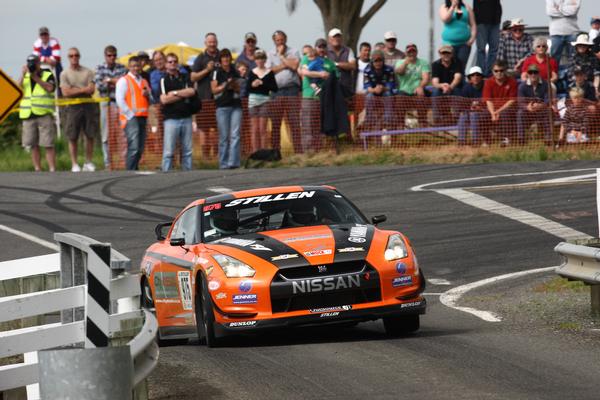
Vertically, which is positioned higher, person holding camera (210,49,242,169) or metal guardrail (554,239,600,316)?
person holding camera (210,49,242,169)

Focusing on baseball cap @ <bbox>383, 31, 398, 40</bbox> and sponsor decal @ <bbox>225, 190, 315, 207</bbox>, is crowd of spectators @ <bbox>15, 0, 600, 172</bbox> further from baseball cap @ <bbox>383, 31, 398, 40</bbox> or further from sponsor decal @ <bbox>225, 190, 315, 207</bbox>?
sponsor decal @ <bbox>225, 190, 315, 207</bbox>

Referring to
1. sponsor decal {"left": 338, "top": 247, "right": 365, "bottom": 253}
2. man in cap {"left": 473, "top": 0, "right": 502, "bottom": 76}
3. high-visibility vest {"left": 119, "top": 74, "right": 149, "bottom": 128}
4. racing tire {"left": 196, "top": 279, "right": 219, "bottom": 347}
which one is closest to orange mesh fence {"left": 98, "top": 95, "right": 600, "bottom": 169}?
high-visibility vest {"left": 119, "top": 74, "right": 149, "bottom": 128}

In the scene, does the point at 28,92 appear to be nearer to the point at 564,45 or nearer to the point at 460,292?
the point at 564,45

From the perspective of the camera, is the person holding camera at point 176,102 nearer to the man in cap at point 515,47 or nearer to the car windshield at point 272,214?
the man in cap at point 515,47

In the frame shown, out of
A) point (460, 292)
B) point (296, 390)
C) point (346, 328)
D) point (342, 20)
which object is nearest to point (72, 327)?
point (296, 390)

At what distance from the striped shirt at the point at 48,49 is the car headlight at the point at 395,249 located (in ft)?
61.2

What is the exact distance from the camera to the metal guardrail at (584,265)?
418 inches

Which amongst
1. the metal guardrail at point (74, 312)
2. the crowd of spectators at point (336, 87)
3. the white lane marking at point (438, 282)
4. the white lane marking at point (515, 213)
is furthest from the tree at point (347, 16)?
the metal guardrail at point (74, 312)

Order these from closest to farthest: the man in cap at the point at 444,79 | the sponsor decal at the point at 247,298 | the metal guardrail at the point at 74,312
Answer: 1. the metal guardrail at the point at 74,312
2. the sponsor decal at the point at 247,298
3. the man in cap at the point at 444,79

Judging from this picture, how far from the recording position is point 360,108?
25.2 meters

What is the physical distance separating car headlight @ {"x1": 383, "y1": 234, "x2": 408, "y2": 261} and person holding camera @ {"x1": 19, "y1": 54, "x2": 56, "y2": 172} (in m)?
14.9

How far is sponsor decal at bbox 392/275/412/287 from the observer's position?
35.8ft

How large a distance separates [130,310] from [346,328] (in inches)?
173

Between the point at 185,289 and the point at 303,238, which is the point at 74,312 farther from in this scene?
the point at 185,289
